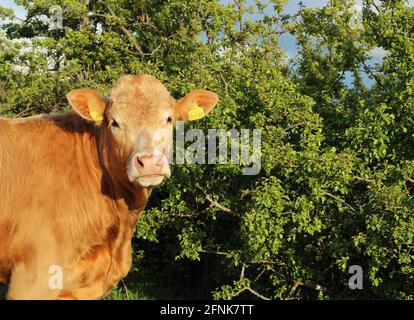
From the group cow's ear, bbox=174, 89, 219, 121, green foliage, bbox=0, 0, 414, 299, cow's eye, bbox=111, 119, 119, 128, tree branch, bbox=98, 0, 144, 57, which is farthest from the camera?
tree branch, bbox=98, 0, 144, 57

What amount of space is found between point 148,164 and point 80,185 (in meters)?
0.80

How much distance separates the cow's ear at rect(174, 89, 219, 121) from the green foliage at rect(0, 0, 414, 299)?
87.9 inches

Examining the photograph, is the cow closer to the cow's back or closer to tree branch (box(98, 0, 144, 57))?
the cow's back

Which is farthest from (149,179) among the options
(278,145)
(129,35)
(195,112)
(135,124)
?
(129,35)

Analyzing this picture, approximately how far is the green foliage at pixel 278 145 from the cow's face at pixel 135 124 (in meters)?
3.10

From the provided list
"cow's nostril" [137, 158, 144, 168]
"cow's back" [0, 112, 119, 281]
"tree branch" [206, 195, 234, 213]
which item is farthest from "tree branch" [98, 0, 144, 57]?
"cow's nostril" [137, 158, 144, 168]

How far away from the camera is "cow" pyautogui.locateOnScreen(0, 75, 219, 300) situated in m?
5.22

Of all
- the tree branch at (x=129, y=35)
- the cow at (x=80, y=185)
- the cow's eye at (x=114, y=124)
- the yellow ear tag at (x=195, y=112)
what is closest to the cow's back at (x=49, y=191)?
the cow at (x=80, y=185)

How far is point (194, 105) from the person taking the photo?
6.40m

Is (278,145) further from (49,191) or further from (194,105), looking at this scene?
(49,191)

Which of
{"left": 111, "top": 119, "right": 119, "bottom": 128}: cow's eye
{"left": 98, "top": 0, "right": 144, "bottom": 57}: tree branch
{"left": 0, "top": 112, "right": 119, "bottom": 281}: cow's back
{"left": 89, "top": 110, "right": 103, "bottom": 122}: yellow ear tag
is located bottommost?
{"left": 0, "top": 112, "right": 119, "bottom": 281}: cow's back

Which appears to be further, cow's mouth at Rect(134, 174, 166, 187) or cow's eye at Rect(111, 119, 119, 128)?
cow's eye at Rect(111, 119, 119, 128)

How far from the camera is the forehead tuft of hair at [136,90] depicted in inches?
223
